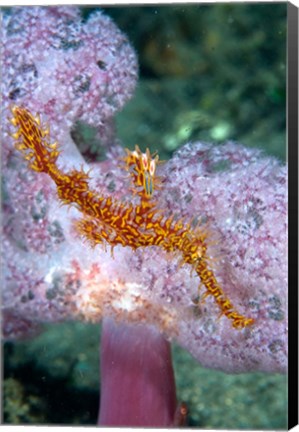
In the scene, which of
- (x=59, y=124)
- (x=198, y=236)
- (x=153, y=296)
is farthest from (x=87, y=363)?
(x=59, y=124)

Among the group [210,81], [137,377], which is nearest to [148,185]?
[210,81]

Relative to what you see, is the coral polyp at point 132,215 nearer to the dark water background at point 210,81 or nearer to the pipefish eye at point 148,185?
the pipefish eye at point 148,185

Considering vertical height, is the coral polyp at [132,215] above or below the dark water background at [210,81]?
below

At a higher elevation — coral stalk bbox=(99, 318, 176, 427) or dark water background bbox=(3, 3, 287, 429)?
dark water background bbox=(3, 3, 287, 429)

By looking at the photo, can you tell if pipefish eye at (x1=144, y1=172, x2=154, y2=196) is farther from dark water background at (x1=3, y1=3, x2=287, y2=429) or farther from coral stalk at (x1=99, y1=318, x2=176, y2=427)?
coral stalk at (x1=99, y1=318, x2=176, y2=427)

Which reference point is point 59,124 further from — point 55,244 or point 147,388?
point 147,388

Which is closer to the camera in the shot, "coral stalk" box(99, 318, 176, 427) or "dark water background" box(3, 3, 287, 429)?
"dark water background" box(3, 3, 287, 429)

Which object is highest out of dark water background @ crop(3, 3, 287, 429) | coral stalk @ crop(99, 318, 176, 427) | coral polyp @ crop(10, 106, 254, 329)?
dark water background @ crop(3, 3, 287, 429)

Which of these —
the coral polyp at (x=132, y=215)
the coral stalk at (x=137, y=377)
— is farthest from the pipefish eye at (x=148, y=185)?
the coral stalk at (x=137, y=377)

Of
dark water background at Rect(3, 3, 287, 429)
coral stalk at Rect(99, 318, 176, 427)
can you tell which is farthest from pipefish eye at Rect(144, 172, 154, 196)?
coral stalk at Rect(99, 318, 176, 427)
